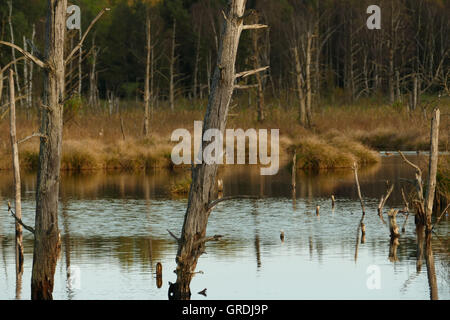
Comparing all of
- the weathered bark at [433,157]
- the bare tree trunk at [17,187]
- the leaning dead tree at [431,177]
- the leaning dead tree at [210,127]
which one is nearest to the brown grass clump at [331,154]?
the leaning dead tree at [431,177]

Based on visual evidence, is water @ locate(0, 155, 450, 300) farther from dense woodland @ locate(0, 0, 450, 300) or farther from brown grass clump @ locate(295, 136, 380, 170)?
brown grass clump @ locate(295, 136, 380, 170)

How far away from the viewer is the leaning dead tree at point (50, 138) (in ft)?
41.9

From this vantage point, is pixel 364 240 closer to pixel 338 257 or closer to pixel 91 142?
pixel 338 257

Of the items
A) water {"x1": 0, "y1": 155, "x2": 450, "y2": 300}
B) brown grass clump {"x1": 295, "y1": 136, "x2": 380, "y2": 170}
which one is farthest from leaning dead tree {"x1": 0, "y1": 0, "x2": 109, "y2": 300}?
brown grass clump {"x1": 295, "y1": 136, "x2": 380, "y2": 170}

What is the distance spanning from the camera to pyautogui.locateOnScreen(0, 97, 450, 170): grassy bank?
39.0 meters

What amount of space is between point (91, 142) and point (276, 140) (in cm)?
947

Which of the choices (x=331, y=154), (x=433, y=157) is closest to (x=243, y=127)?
(x=331, y=154)

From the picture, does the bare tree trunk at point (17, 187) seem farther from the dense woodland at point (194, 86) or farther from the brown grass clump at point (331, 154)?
the brown grass clump at point (331, 154)

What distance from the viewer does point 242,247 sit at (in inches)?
755

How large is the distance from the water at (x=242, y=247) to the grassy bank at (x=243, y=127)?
424cm

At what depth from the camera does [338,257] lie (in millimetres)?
17797

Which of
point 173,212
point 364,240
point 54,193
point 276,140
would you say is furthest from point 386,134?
point 54,193

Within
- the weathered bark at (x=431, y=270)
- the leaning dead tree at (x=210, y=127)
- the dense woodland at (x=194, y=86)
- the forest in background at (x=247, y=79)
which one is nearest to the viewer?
the dense woodland at (x=194, y=86)

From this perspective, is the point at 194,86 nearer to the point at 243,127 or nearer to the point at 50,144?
the point at 243,127
